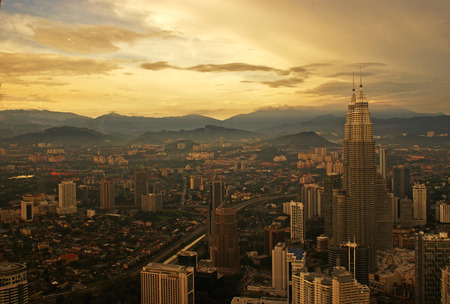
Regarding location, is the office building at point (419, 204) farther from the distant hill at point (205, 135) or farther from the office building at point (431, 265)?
the distant hill at point (205, 135)

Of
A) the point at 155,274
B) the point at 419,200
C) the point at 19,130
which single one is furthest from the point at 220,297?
the point at 419,200

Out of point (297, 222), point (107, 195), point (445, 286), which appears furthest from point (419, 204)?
point (107, 195)

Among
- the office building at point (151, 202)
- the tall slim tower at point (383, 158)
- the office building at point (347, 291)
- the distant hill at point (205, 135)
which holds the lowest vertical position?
the office building at point (347, 291)

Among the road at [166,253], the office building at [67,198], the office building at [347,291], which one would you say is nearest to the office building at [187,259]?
the road at [166,253]

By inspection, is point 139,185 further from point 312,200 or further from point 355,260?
point 355,260

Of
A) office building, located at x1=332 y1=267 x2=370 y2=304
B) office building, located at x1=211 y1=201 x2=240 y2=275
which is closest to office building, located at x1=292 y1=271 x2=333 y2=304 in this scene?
office building, located at x1=332 y1=267 x2=370 y2=304

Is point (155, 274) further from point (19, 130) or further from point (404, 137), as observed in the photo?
point (404, 137)

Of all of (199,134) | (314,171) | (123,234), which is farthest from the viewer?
(199,134)
